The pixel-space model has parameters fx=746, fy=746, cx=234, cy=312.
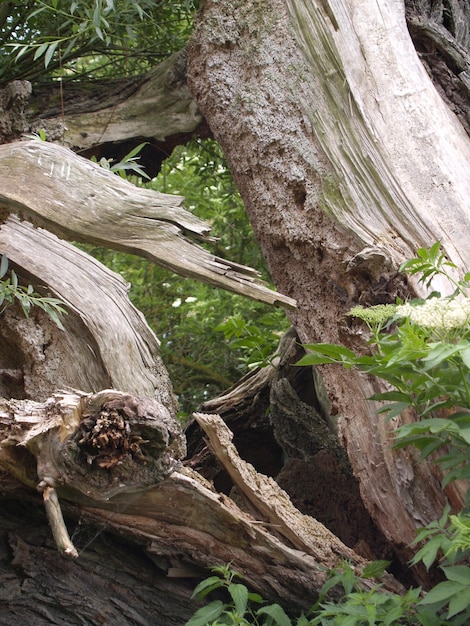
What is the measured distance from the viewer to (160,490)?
92.6 inches

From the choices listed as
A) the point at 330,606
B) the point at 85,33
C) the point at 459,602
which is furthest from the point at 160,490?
the point at 85,33

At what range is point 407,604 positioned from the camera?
2076mm

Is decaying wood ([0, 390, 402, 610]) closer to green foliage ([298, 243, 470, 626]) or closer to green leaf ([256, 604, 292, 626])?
green leaf ([256, 604, 292, 626])

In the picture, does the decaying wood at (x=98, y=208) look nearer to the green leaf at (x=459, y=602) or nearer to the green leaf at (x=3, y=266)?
the green leaf at (x=3, y=266)

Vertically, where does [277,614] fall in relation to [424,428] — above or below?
below

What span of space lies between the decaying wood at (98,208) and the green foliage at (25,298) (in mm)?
240

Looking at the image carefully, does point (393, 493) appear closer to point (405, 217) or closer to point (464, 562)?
point (464, 562)

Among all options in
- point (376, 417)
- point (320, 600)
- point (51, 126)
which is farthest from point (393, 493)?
point (51, 126)

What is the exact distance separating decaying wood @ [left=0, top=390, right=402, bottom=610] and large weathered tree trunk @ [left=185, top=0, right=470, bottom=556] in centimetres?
36

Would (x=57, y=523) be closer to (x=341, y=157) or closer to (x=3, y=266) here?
(x=3, y=266)

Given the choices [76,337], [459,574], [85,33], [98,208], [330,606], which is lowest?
[330,606]

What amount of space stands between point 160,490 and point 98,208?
43.9 inches

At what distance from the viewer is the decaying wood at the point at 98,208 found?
8.70 feet

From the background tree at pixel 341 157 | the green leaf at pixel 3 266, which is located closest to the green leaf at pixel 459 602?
the background tree at pixel 341 157
